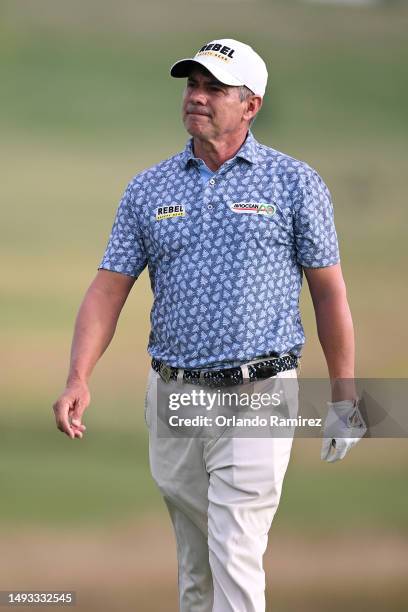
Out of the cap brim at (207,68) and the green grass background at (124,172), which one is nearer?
the cap brim at (207,68)

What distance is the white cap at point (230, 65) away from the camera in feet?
10.4

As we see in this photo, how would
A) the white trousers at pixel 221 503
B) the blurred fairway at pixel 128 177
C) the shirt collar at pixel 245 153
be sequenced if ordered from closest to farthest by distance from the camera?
the white trousers at pixel 221 503 → the shirt collar at pixel 245 153 → the blurred fairway at pixel 128 177

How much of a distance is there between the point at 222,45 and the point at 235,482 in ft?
3.45

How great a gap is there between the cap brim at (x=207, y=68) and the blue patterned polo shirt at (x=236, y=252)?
6.1 inches

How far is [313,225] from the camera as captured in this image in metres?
3.16

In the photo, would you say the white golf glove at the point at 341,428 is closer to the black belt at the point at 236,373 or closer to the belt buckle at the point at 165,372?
the black belt at the point at 236,373

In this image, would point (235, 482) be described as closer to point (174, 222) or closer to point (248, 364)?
point (248, 364)

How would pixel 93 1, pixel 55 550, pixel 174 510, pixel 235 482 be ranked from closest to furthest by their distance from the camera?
pixel 235 482 → pixel 174 510 → pixel 55 550 → pixel 93 1

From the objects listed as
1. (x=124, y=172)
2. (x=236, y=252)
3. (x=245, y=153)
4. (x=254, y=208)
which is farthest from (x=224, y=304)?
(x=124, y=172)

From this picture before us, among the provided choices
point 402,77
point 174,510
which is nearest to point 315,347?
point 402,77

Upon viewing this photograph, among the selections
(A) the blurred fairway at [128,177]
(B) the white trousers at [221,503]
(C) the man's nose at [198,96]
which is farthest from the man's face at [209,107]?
(A) the blurred fairway at [128,177]

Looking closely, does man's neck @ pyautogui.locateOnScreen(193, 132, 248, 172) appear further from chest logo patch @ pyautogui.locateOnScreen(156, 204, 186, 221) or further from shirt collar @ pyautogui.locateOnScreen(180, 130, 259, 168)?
chest logo patch @ pyautogui.locateOnScreen(156, 204, 186, 221)

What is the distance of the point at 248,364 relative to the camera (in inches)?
124

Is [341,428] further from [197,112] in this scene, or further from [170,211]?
[197,112]
